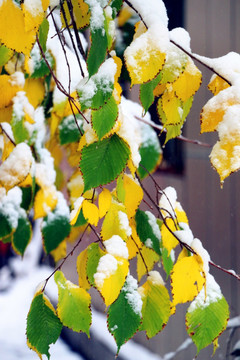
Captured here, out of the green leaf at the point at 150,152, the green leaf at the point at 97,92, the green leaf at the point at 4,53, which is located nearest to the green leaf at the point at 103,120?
the green leaf at the point at 97,92

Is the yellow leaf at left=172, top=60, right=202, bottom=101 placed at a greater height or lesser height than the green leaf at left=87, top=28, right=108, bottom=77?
lesser

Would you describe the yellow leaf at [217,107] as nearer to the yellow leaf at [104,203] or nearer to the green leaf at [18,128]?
the yellow leaf at [104,203]

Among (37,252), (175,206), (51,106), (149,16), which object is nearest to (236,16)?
(51,106)

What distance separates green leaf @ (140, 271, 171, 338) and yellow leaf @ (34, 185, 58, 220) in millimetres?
389

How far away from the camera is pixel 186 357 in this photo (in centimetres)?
225

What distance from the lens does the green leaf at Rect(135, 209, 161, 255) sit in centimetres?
85

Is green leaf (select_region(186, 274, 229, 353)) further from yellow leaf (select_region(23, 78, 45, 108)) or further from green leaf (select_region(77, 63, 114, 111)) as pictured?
yellow leaf (select_region(23, 78, 45, 108))

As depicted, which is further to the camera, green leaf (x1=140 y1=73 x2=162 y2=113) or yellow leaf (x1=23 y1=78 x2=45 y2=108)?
yellow leaf (x1=23 y1=78 x2=45 y2=108)

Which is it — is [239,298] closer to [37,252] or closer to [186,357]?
[186,357]

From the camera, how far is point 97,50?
0.61m

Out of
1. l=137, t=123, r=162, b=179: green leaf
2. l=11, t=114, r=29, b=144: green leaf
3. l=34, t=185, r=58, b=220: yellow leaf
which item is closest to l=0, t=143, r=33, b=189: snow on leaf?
l=11, t=114, r=29, b=144: green leaf

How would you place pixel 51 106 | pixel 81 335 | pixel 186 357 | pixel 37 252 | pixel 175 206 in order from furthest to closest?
pixel 37 252 → pixel 81 335 → pixel 186 357 → pixel 51 106 → pixel 175 206

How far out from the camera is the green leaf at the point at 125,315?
2.31 feet

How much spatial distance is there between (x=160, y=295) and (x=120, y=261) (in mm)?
143
